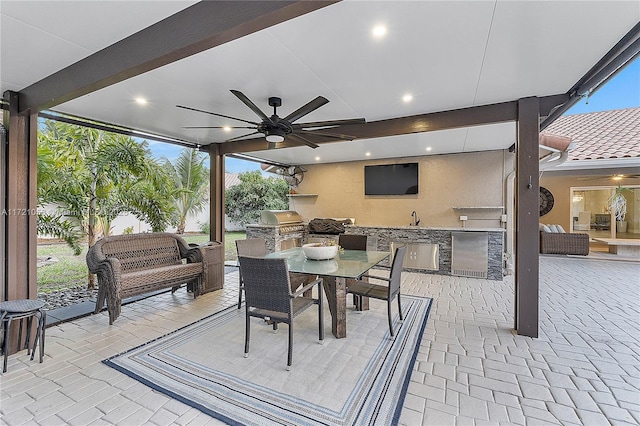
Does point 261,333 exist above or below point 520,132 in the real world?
below

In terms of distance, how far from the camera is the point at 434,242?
600 centimetres

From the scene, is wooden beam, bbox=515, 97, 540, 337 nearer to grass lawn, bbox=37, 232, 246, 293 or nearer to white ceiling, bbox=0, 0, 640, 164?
white ceiling, bbox=0, 0, 640, 164

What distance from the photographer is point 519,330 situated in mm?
3107

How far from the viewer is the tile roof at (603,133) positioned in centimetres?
746

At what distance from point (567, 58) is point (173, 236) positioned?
5.11 meters

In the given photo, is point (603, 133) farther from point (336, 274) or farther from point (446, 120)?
point (336, 274)

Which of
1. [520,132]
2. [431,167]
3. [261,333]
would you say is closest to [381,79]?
[520,132]

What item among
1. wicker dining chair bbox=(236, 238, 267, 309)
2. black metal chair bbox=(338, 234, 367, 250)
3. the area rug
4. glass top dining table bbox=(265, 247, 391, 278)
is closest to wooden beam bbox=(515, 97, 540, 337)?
the area rug

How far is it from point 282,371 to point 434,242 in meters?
4.55

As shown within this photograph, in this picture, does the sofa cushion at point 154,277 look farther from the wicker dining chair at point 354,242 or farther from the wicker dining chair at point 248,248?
Answer: the wicker dining chair at point 354,242

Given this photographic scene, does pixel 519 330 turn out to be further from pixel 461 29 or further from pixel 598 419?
pixel 461 29

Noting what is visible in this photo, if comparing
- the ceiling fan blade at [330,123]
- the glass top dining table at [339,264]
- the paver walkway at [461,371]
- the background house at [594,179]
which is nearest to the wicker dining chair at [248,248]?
the glass top dining table at [339,264]

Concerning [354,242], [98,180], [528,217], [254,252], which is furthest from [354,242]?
[98,180]

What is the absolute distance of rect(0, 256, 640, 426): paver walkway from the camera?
6.22ft
